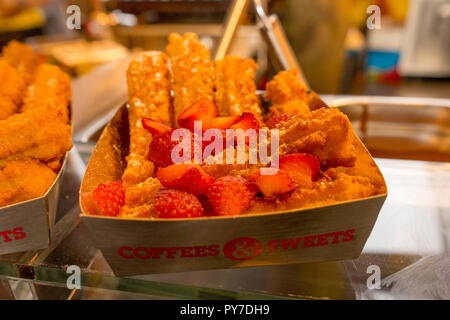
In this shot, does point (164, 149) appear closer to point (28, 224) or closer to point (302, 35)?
point (28, 224)

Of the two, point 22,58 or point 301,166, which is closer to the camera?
point 301,166

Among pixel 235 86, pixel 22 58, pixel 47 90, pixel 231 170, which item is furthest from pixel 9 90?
pixel 231 170

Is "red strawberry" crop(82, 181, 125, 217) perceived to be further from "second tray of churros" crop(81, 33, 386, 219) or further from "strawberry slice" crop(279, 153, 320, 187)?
"strawberry slice" crop(279, 153, 320, 187)

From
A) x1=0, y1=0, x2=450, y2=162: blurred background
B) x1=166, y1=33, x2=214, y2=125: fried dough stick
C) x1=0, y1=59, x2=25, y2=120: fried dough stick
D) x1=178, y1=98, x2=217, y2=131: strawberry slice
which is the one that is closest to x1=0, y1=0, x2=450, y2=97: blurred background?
x1=0, y1=0, x2=450, y2=162: blurred background

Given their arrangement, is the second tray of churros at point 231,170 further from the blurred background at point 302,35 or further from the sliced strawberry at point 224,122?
the blurred background at point 302,35

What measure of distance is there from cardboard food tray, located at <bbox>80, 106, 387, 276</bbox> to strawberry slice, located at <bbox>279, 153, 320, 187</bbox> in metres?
0.14

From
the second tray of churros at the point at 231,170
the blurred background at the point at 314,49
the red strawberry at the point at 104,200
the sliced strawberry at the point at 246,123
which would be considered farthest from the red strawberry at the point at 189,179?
the blurred background at the point at 314,49

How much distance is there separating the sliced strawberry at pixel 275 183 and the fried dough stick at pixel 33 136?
60 centimetres

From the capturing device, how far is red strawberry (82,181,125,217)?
90 cm

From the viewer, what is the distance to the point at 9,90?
1440 millimetres

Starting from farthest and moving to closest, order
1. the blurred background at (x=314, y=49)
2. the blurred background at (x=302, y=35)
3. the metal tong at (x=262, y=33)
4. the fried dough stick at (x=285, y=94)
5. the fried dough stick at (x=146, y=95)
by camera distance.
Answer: the blurred background at (x=302, y=35) → the blurred background at (x=314, y=49) → the metal tong at (x=262, y=33) → the fried dough stick at (x=285, y=94) → the fried dough stick at (x=146, y=95)

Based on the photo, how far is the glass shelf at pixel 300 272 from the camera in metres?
0.90

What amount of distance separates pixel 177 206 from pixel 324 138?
1.34 feet

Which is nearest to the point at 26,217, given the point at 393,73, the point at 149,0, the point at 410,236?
the point at 410,236
